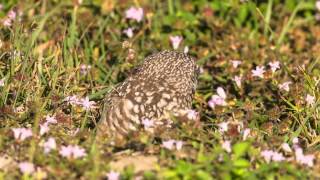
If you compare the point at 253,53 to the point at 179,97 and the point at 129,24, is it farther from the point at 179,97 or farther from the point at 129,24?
the point at 179,97

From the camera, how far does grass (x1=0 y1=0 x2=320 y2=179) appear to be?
4445mm

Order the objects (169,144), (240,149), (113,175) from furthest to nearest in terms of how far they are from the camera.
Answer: (169,144) < (240,149) < (113,175)

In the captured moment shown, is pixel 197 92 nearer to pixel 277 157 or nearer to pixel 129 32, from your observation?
pixel 129 32

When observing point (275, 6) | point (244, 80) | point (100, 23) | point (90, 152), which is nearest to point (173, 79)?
point (244, 80)

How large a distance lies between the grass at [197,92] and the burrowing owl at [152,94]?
19cm

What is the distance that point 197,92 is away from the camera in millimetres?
6574

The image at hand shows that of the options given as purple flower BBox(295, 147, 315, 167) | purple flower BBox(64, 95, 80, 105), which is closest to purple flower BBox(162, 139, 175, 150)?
purple flower BBox(295, 147, 315, 167)

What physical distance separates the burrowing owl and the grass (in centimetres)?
19

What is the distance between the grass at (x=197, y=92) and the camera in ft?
14.6

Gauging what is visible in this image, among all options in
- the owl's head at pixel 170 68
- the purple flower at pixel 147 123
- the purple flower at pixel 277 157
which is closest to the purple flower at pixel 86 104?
the owl's head at pixel 170 68

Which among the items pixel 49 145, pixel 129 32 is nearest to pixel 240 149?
pixel 49 145

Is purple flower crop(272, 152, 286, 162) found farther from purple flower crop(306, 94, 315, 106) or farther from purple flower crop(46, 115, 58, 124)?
purple flower crop(46, 115, 58, 124)

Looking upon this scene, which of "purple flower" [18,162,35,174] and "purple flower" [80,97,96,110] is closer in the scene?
"purple flower" [18,162,35,174]

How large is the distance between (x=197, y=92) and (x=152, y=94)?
125 centimetres
